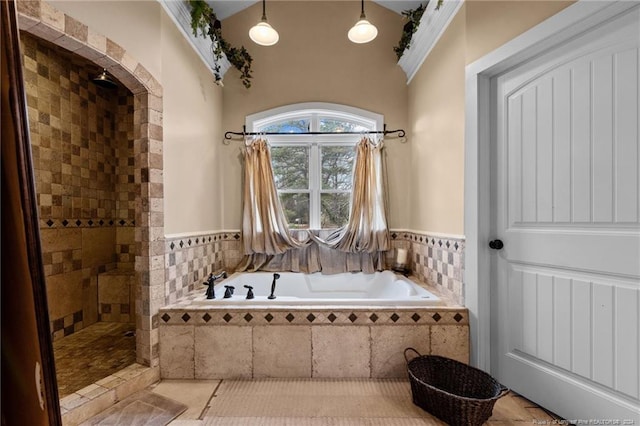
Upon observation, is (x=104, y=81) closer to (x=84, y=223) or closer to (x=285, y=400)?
(x=84, y=223)

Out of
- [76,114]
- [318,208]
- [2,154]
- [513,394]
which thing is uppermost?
[76,114]

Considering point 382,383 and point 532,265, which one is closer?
point 532,265

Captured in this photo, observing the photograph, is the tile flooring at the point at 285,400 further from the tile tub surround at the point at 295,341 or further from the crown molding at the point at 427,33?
the crown molding at the point at 427,33

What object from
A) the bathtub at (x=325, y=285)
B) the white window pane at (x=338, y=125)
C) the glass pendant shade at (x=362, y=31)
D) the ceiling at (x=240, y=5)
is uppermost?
the ceiling at (x=240, y=5)

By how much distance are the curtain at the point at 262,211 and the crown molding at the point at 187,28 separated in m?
0.80

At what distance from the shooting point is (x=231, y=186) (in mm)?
2775

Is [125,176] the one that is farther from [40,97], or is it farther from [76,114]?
[40,97]

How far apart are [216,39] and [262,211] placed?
152 centimetres

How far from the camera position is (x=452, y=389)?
157 centimetres

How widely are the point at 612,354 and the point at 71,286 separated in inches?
138

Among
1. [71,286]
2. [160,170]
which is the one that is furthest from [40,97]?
[71,286]

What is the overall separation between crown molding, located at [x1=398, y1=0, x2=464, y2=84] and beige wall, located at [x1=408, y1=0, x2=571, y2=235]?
57mm

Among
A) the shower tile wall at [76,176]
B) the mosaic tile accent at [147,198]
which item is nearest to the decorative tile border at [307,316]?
the mosaic tile accent at [147,198]

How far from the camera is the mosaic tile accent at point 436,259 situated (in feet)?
5.87
